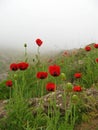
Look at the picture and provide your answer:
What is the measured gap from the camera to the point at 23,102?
661 cm

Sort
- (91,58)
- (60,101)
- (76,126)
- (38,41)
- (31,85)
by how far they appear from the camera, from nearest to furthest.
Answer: (76,126)
(60,101)
(38,41)
(31,85)
(91,58)

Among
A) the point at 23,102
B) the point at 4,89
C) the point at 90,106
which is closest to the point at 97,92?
the point at 90,106

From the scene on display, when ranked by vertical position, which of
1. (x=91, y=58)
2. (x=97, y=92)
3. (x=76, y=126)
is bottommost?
(x=76, y=126)

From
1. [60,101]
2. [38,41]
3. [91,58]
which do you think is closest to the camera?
[60,101]

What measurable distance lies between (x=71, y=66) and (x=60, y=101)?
373 cm

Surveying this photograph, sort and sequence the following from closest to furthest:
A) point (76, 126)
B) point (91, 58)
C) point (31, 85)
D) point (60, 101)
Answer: point (76, 126) → point (60, 101) → point (31, 85) → point (91, 58)

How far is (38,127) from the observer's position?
19.4ft

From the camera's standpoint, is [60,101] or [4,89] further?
[4,89]

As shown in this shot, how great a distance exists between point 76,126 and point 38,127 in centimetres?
68

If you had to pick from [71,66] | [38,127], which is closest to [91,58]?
[71,66]

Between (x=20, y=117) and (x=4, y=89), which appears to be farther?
(x=4, y=89)

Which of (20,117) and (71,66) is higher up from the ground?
(71,66)

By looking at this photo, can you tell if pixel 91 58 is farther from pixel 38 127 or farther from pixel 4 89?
pixel 38 127

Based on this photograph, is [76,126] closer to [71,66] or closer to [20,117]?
[20,117]
